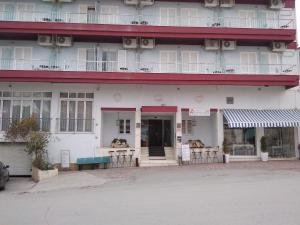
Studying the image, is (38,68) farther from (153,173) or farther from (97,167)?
(153,173)

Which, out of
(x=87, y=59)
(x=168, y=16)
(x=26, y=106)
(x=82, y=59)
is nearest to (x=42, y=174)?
(x=26, y=106)

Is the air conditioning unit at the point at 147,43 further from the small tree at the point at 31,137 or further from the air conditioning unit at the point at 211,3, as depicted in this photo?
the small tree at the point at 31,137

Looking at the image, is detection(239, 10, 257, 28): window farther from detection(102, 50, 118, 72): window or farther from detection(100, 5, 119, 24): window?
detection(102, 50, 118, 72): window

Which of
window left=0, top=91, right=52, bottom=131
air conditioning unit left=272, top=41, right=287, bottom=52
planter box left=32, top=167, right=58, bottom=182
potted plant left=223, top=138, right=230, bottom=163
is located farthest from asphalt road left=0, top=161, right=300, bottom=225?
air conditioning unit left=272, top=41, right=287, bottom=52

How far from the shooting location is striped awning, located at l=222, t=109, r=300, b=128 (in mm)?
24828

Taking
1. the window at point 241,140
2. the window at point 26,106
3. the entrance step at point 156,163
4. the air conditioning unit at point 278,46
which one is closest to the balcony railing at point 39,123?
the window at point 26,106

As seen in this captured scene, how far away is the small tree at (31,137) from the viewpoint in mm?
22359

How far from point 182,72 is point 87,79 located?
740 centimetres

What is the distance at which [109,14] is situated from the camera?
27.6m

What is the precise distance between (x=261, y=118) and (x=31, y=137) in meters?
16.6

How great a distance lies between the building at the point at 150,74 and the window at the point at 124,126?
182 mm

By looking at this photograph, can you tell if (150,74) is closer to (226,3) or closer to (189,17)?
(189,17)

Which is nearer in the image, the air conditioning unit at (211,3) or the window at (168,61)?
the window at (168,61)

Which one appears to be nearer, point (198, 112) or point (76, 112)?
point (76, 112)
